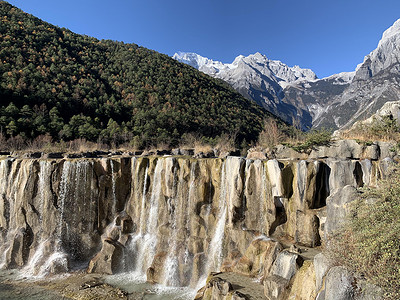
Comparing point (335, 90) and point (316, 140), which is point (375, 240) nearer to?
point (316, 140)

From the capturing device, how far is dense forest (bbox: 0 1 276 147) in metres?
26.3

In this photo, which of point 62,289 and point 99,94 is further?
point 99,94

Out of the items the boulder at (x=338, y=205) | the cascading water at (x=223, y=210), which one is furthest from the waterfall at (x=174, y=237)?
the boulder at (x=338, y=205)

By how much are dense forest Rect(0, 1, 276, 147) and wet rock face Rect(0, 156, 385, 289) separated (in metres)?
12.9

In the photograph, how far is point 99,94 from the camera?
1368 inches

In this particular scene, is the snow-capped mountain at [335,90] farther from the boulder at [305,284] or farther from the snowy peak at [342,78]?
the boulder at [305,284]

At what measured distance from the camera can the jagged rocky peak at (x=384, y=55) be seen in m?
114

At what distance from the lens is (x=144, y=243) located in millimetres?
11695

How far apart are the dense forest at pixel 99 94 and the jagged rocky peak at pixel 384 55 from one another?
110 m

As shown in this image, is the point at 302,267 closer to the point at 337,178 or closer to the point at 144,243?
the point at 337,178

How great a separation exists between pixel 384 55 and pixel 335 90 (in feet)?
122

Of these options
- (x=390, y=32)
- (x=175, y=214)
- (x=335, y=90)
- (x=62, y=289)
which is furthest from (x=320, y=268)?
(x=335, y=90)

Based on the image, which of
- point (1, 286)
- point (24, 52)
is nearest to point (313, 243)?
point (1, 286)

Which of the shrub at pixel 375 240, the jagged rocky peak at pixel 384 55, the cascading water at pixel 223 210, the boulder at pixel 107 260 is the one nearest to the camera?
the shrub at pixel 375 240
